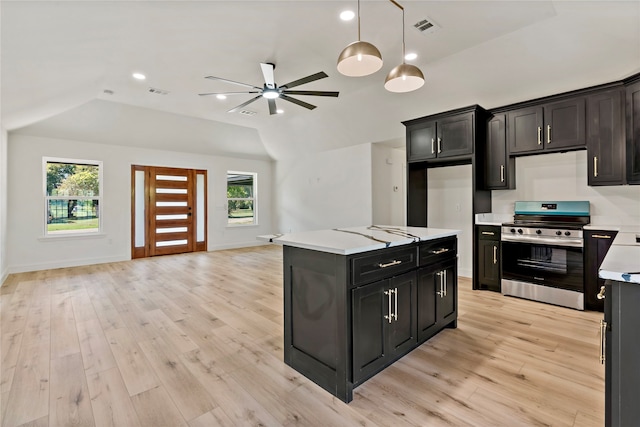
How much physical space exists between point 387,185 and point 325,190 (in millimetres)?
1612

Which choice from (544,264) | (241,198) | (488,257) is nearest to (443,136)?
(488,257)

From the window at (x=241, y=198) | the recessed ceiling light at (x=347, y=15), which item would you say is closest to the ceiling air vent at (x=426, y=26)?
the recessed ceiling light at (x=347, y=15)

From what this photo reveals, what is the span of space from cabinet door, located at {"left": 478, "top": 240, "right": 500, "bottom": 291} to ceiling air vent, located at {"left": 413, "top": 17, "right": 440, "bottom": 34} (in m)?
2.79

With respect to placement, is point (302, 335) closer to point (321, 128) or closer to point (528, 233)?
point (528, 233)

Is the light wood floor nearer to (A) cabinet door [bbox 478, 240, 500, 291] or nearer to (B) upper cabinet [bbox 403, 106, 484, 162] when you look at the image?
(A) cabinet door [bbox 478, 240, 500, 291]

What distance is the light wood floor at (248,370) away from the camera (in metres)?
1.73

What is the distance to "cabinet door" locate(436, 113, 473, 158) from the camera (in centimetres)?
410

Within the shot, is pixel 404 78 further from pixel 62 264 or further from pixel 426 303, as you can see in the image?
pixel 62 264

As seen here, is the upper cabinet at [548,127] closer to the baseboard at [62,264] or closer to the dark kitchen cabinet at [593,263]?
the dark kitchen cabinet at [593,263]

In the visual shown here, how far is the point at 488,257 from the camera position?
4.11 metres

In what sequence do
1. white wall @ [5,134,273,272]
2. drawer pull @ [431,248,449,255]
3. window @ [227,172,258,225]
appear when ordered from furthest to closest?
window @ [227,172,258,225], white wall @ [5,134,273,272], drawer pull @ [431,248,449,255]

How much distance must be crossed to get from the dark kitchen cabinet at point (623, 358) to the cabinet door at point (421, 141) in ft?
11.9

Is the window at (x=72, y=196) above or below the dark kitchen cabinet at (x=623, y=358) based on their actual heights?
above

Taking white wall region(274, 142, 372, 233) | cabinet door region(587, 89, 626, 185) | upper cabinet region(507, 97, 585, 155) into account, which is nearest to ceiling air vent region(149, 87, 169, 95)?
white wall region(274, 142, 372, 233)
